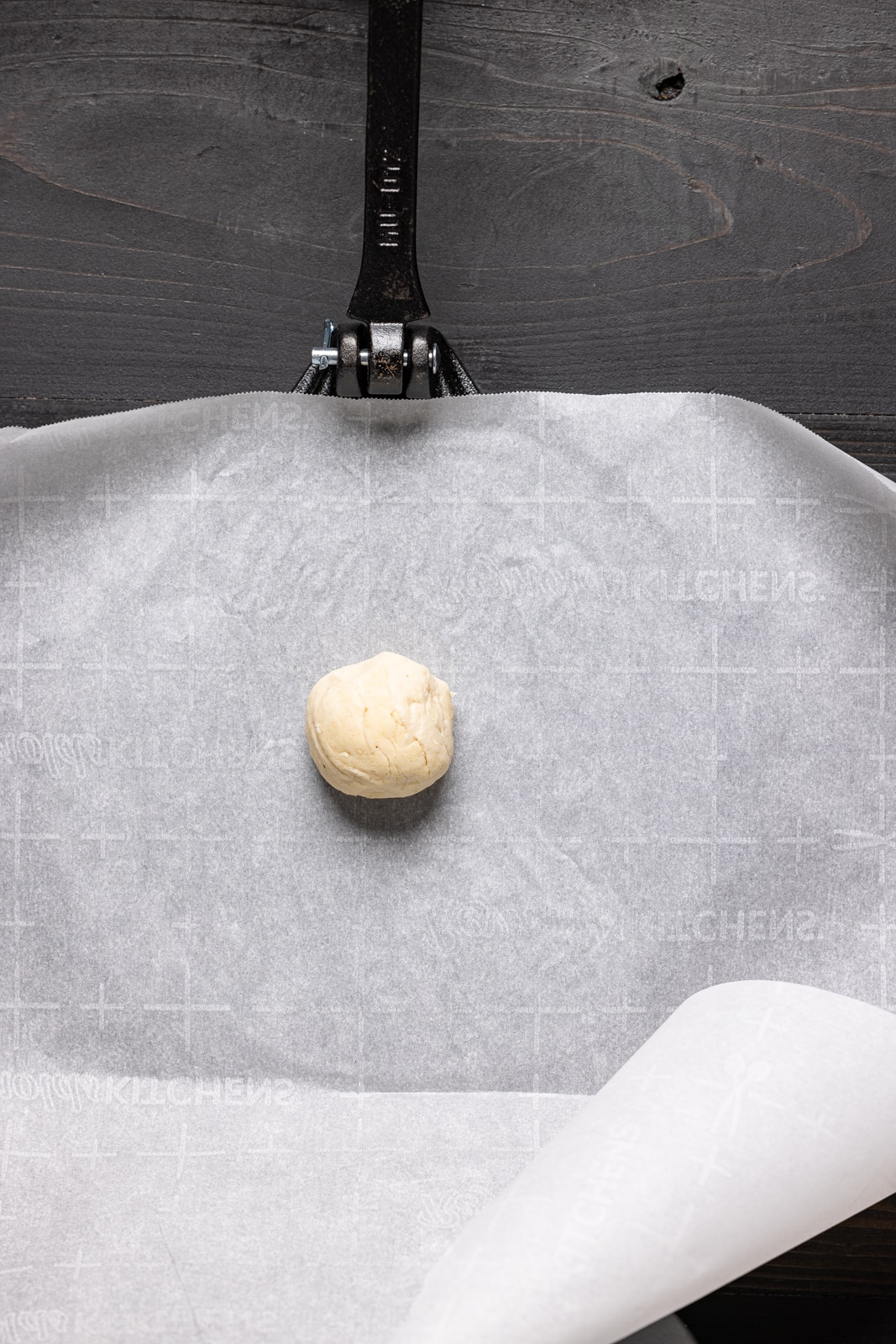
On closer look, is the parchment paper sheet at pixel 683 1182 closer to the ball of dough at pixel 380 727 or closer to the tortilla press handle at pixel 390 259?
the ball of dough at pixel 380 727

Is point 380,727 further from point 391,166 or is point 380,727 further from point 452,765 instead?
point 391,166

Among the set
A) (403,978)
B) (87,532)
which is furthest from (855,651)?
(87,532)

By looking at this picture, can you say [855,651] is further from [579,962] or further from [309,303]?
[309,303]

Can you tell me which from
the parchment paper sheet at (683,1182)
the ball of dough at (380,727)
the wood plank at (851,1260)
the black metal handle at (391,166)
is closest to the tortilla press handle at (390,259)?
the black metal handle at (391,166)

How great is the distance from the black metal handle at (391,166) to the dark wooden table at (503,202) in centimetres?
10

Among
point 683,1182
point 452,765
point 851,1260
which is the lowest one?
point 851,1260

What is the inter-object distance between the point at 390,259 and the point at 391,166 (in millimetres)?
55

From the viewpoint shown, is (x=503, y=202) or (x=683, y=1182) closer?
(x=683, y=1182)

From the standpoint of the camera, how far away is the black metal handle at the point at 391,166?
0.60 m

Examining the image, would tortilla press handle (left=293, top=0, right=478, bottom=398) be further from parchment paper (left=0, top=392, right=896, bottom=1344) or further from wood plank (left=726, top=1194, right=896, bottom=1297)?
wood plank (left=726, top=1194, right=896, bottom=1297)

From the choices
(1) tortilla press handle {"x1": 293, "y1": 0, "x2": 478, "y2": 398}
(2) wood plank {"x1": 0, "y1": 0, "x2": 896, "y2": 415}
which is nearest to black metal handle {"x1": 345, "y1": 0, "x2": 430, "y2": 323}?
(1) tortilla press handle {"x1": 293, "y1": 0, "x2": 478, "y2": 398}

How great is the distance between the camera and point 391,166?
61 cm

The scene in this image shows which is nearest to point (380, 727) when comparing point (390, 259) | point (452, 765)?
point (452, 765)

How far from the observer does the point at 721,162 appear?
28.8 inches
